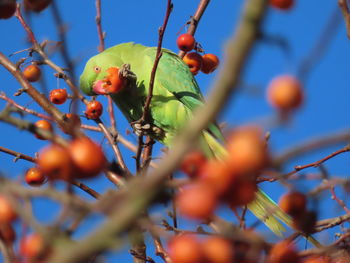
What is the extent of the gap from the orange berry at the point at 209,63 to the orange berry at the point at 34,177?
5.42 feet

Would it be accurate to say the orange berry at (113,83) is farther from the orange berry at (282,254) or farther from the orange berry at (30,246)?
the orange berry at (282,254)

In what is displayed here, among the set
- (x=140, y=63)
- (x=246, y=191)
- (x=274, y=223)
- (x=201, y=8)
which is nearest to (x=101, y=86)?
(x=140, y=63)

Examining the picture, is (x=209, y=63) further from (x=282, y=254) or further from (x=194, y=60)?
(x=282, y=254)

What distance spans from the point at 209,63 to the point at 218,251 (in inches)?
105

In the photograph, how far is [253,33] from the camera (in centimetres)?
62

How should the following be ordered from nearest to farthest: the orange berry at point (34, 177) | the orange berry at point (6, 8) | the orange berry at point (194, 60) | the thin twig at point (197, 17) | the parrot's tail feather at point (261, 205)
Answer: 1. the orange berry at point (6, 8)
2. the orange berry at point (34, 177)
3. the parrot's tail feather at point (261, 205)
4. the thin twig at point (197, 17)
5. the orange berry at point (194, 60)

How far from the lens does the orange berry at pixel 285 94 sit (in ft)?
2.87

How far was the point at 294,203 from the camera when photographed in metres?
1.11

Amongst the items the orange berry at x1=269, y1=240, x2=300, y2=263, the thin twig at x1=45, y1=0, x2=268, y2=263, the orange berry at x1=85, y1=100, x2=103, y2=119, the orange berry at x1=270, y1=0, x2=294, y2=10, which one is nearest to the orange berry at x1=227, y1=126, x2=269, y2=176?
the thin twig at x1=45, y1=0, x2=268, y2=263

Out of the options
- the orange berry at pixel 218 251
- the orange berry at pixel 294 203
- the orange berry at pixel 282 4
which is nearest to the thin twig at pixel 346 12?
the orange berry at pixel 282 4

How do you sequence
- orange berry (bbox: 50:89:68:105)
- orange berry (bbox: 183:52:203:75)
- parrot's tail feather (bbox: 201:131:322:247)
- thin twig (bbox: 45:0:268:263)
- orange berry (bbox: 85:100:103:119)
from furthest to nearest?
orange berry (bbox: 183:52:203:75), orange berry (bbox: 50:89:68:105), orange berry (bbox: 85:100:103:119), parrot's tail feather (bbox: 201:131:322:247), thin twig (bbox: 45:0:268:263)

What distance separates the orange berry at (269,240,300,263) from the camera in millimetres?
964

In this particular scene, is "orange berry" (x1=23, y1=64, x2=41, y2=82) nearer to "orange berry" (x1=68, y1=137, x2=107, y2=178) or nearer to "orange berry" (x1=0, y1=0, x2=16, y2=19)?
"orange berry" (x1=0, y1=0, x2=16, y2=19)

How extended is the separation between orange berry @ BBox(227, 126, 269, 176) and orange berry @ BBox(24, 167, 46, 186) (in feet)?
5.09
